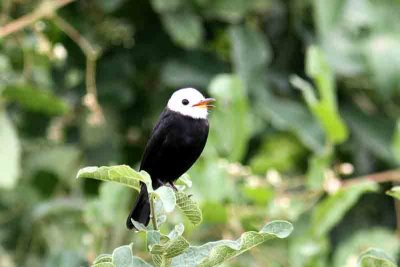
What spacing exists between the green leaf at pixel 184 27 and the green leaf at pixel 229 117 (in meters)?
0.60

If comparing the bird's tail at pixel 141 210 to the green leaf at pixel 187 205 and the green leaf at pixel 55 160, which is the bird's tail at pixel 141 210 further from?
the green leaf at pixel 55 160

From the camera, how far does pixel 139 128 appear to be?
5000 mm

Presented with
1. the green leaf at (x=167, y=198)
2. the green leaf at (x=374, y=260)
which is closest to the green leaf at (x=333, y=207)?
the green leaf at (x=374, y=260)

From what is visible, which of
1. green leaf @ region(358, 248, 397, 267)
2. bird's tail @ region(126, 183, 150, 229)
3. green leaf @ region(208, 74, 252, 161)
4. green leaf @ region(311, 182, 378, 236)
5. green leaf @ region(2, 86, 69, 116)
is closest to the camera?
green leaf @ region(358, 248, 397, 267)

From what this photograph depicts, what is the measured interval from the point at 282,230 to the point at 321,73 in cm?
191

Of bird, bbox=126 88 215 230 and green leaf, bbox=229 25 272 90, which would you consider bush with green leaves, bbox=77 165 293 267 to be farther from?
green leaf, bbox=229 25 272 90

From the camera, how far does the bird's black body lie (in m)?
2.31

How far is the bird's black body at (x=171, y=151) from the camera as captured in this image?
2.31 metres

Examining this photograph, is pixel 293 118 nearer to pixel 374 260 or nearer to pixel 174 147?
pixel 174 147

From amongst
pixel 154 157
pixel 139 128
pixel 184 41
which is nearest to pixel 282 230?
pixel 154 157

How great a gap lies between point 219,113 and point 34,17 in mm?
900

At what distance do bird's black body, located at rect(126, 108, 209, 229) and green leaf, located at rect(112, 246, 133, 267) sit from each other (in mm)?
387

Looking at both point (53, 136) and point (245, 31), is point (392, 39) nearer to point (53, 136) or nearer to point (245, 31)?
point (245, 31)

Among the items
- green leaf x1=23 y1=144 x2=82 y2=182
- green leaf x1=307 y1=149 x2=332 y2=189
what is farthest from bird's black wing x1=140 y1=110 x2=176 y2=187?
green leaf x1=23 y1=144 x2=82 y2=182
